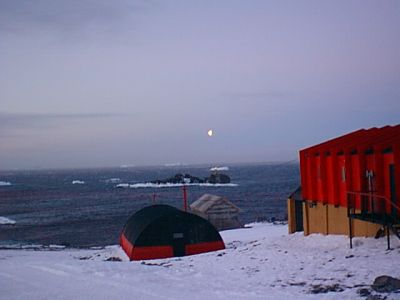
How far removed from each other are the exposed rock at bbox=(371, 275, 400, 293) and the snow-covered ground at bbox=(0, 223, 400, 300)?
0.33m

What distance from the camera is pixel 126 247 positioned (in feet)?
80.0

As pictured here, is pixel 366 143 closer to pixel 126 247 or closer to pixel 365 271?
pixel 365 271

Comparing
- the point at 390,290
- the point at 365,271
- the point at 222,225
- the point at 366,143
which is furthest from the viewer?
the point at 222,225

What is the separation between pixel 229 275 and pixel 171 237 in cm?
→ 891

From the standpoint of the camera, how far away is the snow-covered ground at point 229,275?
39.7ft

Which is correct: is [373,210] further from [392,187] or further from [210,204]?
[210,204]

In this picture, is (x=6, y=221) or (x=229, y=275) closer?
(x=229, y=275)

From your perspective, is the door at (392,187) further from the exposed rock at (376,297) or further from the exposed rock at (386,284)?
the exposed rock at (376,297)

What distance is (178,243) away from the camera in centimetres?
2303

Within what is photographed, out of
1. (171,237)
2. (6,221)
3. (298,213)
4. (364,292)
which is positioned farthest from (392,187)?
(6,221)

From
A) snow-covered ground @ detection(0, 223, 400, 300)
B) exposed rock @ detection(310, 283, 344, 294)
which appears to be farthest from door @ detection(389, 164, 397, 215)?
exposed rock @ detection(310, 283, 344, 294)

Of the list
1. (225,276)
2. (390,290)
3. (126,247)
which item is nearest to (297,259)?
(225,276)

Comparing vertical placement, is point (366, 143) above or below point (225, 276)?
above

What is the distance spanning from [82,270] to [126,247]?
26.7 feet
